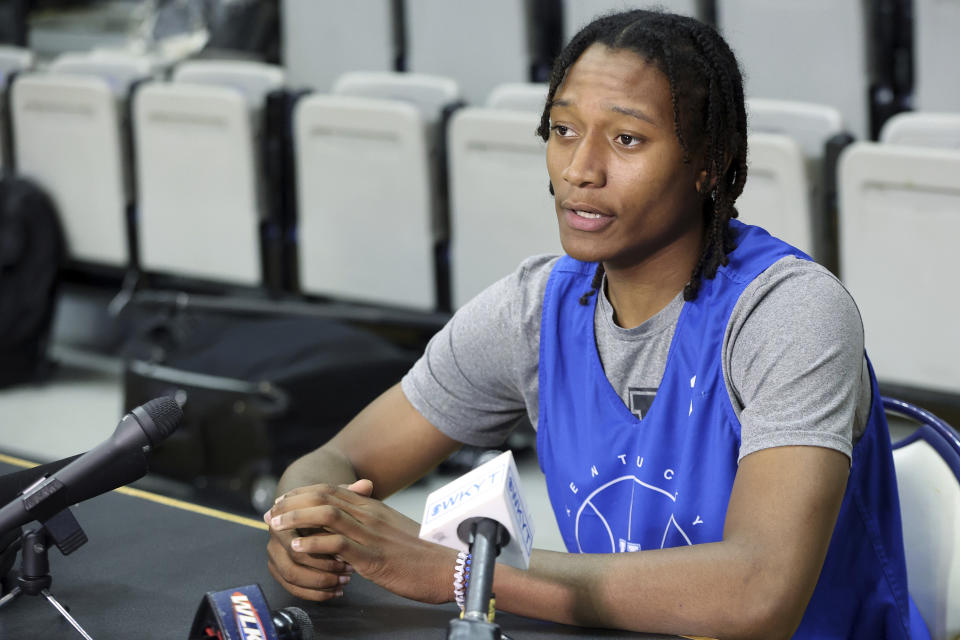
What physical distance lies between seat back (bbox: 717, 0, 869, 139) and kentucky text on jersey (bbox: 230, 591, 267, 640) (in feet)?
8.93

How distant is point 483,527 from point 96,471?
1.29ft

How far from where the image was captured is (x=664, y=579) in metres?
1.19

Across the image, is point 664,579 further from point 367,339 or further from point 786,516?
point 367,339

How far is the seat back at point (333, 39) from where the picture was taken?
4.43 metres

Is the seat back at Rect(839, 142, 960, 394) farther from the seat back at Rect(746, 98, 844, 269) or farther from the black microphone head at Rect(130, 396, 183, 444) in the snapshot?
the black microphone head at Rect(130, 396, 183, 444)

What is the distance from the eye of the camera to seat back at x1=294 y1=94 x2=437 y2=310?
11.5ft

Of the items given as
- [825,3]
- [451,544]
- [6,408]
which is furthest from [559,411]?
[6,408]

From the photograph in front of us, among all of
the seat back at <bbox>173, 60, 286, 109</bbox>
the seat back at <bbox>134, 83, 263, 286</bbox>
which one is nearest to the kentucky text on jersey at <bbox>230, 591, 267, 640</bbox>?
the seat back at <bbox>134, 83, 263, 286</bbox>

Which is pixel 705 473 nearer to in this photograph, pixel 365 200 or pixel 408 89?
pixel 365 200

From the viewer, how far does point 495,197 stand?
3.38 m

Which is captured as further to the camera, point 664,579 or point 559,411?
point 559,411

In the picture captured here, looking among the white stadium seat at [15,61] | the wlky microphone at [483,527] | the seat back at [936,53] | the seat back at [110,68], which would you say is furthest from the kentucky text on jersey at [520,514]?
the white stadium seat at [15,61]

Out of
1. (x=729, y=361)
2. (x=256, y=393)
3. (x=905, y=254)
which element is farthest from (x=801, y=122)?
(x=729, y=361)

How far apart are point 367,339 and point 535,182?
0.63 meters
